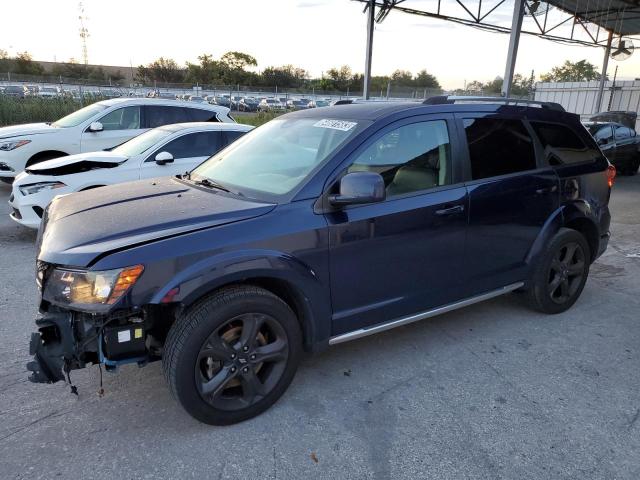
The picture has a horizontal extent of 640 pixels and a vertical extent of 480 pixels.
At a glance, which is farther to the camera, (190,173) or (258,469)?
(190,173)

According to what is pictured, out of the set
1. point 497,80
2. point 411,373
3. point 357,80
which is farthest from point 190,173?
point 357,80

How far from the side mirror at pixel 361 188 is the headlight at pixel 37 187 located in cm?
459

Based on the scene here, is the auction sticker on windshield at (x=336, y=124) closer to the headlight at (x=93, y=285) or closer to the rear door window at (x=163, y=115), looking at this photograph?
the headlight at (x=93, y=285)

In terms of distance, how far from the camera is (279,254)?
270cm

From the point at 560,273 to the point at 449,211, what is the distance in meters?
1.61

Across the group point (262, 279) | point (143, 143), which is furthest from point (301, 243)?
point (143, 143)

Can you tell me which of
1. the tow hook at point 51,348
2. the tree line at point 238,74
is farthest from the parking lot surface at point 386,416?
the tree line at point 238,74

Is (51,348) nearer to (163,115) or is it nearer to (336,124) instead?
(336,124)

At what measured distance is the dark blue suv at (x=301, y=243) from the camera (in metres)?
2.48

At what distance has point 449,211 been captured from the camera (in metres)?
3.36

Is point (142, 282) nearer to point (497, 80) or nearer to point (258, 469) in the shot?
point (258, 469)

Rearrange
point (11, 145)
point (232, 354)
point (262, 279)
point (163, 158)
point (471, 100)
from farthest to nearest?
point (11, 145) < point (163, 158) < point (471, 100) < point (262, 279) < point (232, 354)

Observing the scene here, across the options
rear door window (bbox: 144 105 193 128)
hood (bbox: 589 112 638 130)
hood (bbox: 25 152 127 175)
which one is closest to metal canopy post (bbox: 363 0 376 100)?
hood (bbox: 589 112 638 130)

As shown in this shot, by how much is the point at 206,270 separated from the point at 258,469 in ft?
3.42
